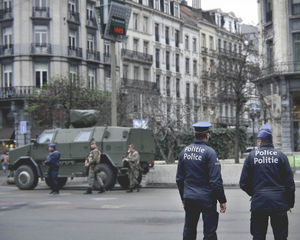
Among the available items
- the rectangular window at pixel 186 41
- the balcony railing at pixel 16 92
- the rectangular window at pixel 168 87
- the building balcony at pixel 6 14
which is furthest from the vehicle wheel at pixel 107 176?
the rectangular window at pixel 186 41

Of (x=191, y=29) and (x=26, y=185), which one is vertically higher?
(x=191, y=29)

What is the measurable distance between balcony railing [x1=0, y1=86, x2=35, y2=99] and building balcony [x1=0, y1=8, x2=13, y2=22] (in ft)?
18.1

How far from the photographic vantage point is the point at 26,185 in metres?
23.1

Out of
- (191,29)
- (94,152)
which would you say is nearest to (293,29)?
(94,152)

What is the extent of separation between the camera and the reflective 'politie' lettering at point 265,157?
7.10 m

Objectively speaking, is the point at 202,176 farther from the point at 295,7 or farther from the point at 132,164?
the point at 295,7

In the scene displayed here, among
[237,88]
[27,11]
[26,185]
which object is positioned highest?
[27,11]

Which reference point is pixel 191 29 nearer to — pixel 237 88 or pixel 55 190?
pixel 237 88

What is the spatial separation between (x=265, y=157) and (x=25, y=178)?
56.1 ft

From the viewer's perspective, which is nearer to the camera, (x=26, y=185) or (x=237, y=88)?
(x=26, y=185)

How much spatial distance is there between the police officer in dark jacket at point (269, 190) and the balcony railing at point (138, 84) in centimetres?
4912

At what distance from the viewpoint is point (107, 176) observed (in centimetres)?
2116

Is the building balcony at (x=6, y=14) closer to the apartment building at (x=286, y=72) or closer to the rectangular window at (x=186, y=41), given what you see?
the apartment building at (x=286, y=72)

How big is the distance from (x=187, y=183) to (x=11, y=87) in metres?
44.5
